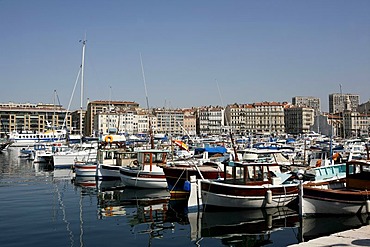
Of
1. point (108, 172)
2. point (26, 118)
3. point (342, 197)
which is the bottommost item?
point (108, 172)

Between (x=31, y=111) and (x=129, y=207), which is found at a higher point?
(x=31, y=111)

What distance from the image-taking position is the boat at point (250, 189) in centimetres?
2050

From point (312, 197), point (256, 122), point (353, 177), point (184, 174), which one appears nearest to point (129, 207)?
point (184, 174)

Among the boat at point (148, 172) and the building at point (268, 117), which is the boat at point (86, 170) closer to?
the boat at point (148, 172)

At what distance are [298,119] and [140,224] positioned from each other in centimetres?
17359

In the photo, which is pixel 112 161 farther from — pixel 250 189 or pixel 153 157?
pixel 250 189

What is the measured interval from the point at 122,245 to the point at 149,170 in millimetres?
13992

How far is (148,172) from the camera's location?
2938 cm

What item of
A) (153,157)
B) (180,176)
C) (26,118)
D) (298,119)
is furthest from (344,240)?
(26,118)

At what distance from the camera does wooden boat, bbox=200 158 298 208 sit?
20.5 m

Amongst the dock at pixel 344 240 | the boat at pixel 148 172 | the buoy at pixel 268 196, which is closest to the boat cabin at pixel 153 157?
the boat at pixel 148 172

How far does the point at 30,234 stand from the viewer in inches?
679

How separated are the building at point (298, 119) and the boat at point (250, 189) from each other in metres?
166

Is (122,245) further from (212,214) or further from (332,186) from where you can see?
(332,186)
